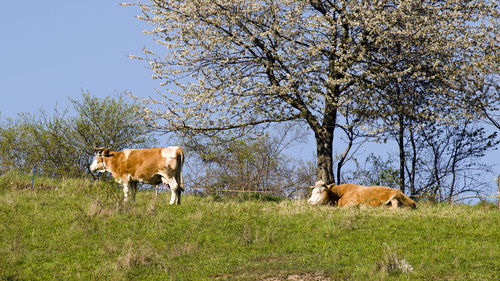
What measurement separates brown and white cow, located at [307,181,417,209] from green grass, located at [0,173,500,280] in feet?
2.67

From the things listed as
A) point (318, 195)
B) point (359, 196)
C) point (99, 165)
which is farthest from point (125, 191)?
point (359, 196)

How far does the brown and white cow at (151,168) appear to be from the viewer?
64.3ft

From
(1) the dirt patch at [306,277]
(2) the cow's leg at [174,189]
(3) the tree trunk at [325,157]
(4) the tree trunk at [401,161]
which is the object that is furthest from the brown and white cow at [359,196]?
(1) the dirt patch at [306,277]

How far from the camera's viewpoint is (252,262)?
1273 cm

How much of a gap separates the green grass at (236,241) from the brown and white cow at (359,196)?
813 mm

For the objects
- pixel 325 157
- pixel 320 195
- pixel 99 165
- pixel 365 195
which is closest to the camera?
pixel 365 195

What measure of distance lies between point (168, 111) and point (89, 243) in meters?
9.50

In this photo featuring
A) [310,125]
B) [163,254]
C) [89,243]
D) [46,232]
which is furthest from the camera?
[310,125]

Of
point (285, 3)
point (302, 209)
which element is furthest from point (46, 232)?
point (285, 3)

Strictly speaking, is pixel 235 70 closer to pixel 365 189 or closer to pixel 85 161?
pixel 365 189

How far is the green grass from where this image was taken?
12.0 metres

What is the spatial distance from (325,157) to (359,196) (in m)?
3.78

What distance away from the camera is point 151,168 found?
19.9m

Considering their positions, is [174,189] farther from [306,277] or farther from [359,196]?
[306,277]
